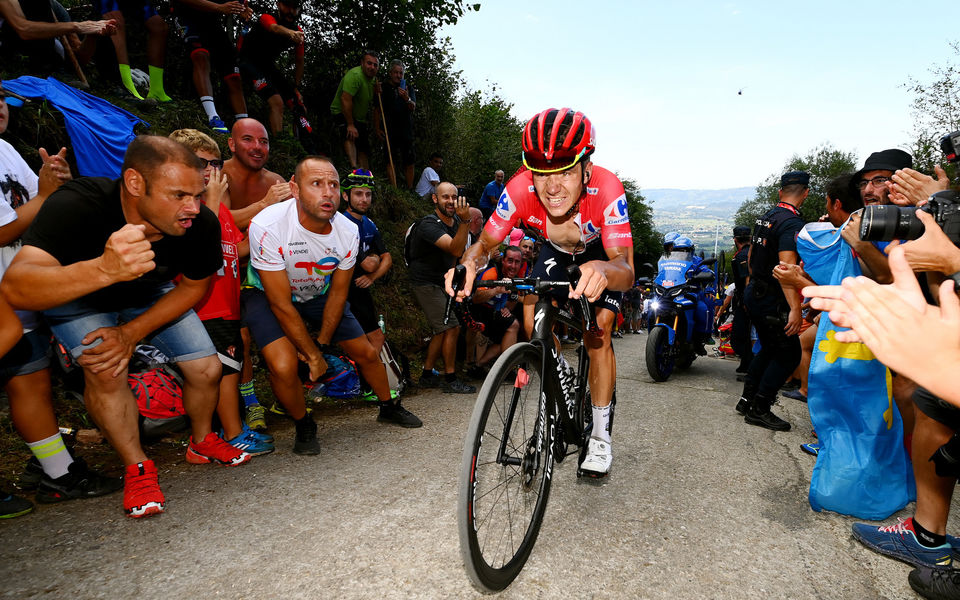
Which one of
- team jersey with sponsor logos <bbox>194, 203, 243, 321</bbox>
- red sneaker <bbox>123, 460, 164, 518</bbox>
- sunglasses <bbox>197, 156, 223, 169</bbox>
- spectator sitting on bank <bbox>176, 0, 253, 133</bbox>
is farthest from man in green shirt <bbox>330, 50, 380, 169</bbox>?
red sneaker <bbox>123, 460, 164, 518</bbox>

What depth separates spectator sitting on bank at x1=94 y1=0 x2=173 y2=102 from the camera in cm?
565

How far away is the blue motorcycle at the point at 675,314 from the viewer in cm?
665

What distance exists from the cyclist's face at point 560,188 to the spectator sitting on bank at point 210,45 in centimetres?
522

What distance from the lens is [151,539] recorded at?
2350 millimetres

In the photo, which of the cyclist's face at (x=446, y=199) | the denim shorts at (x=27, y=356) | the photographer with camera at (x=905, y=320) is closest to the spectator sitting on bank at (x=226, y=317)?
the denim shorts at (x=27, y=356)

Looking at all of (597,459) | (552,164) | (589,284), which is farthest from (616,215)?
(597,459)

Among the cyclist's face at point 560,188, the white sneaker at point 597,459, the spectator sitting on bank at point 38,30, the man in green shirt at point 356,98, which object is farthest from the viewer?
the man in green shirt at point 356,98

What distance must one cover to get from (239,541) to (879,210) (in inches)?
132

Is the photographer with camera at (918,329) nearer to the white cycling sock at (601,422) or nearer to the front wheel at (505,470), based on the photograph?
the front wheel at (505,470)

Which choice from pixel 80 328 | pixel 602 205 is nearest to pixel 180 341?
pixel 80 328

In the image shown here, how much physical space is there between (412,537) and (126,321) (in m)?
2.24

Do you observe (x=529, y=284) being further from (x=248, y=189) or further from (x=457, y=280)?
(x=248, y=189)

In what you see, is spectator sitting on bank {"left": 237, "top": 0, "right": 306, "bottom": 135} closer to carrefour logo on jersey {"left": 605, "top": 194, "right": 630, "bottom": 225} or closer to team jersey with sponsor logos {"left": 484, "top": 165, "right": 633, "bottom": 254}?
team jersey with sponsor logos {"left": 484, "top": 165, "right": 633, "bottom": 254}

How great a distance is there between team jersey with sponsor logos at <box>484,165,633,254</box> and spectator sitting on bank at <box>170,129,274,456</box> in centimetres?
206
